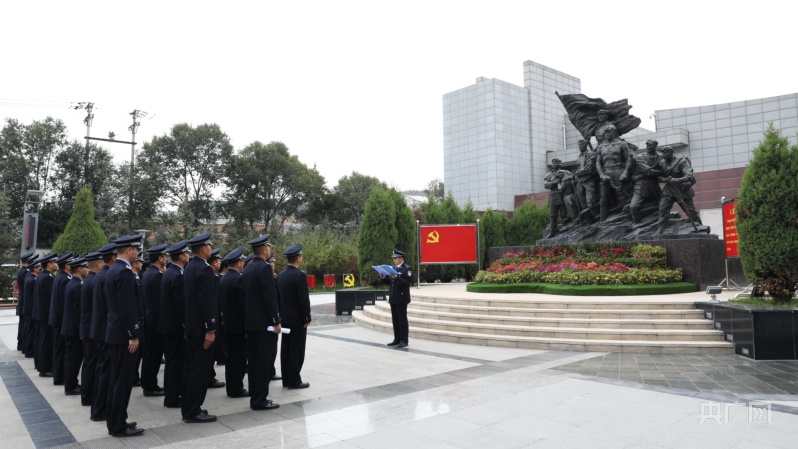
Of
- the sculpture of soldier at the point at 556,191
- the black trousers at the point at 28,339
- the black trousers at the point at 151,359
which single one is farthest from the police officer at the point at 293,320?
the sculpture of soldier at the point at 556,191

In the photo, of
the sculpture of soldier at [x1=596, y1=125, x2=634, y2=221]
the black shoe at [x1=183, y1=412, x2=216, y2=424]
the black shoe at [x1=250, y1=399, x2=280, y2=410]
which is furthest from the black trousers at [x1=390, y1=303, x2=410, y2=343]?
the sculpture of soldier at [x1=596, y1=125, x2=634, y2=221]

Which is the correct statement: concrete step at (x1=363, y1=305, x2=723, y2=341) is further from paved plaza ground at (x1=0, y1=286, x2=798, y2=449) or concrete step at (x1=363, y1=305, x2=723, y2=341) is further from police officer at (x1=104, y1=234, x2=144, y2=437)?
police officer at (x1=104, y1=234, x2=144, y2=437)

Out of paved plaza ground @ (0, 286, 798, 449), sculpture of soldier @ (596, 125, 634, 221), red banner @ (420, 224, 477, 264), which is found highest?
sculpture of soldier @ (596, 125, 634, 221)

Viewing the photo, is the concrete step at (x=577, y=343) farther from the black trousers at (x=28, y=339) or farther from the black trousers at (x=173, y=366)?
the black trousers at (x=28, y=339)

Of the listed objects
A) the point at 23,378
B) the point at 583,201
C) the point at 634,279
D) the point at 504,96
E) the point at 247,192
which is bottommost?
the point at 23,378

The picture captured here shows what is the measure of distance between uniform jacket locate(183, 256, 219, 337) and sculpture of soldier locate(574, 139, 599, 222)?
1160cm

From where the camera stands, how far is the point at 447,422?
4.39 meters

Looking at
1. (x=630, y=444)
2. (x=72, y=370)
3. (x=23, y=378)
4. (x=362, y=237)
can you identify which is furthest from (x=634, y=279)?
(x=23, y=378)

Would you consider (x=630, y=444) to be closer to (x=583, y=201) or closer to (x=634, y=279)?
(x=634, y=279)

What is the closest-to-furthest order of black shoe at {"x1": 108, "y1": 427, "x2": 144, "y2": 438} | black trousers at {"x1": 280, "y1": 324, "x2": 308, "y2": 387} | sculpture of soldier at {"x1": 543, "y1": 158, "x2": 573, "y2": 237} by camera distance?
black shoe at {"x1": 108, "y1": 427, "x2": 144, "y2": 438}
black trousers at {"x1": 280, "y1": 324, "x2": 308, "y2": 387}
sculpture of soldier at {"x1": 543, "y1": 158, "x2": 573, "y2": 237}

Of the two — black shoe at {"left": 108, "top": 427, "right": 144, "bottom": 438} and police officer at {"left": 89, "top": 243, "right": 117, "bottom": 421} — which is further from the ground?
police officer at {"left": 89, "top": 243, "right": 117, "bottom": 421}

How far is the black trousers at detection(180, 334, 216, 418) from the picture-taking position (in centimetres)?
459

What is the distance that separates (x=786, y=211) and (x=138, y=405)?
9287mm

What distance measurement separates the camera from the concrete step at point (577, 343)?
7398 millimetres
